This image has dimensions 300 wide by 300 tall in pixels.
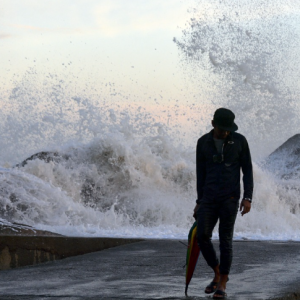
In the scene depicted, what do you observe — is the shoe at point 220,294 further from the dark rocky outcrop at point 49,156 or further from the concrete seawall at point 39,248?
the dark rocky outcrop at point 49,156

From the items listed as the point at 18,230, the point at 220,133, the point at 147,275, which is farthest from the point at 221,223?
the point at 18,230

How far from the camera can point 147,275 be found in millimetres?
5660

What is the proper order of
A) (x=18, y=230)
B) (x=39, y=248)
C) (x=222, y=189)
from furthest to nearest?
(x=18, y=230)
(x=39, y=248)
(x=222, y=189)

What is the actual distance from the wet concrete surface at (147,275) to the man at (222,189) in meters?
0.34

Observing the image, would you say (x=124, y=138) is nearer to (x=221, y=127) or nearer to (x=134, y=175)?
(x=134, y=175)

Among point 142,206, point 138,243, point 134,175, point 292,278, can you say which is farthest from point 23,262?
point 134,175

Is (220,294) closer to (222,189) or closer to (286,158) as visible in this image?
(222,189)

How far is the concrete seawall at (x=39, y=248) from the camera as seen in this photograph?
707cm

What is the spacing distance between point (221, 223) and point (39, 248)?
3411 mm

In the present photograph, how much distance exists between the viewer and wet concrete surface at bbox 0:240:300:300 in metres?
4.58

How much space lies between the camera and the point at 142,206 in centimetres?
1546

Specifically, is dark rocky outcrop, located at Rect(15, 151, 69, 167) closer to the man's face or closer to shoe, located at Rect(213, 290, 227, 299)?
the man's face

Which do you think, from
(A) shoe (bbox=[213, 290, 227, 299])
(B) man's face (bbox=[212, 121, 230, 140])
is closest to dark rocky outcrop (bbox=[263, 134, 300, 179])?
(B) man's face (bbox=[212, 121, 230, 140])

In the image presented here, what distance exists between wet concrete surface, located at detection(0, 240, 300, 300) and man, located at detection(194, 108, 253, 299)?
13.6 inches
